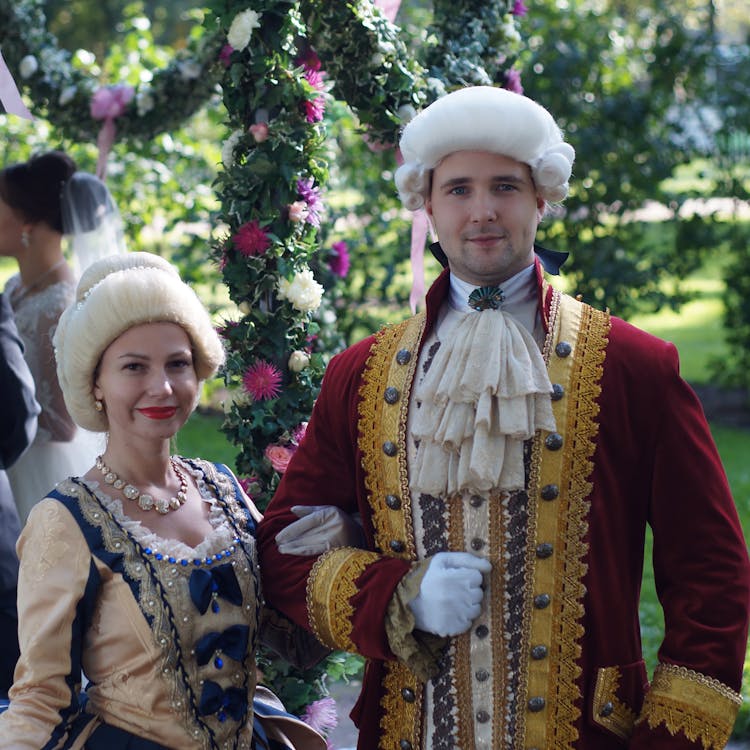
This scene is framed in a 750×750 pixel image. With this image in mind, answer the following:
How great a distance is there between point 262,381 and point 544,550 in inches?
46.1

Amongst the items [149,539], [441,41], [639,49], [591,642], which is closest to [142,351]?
[149,539]

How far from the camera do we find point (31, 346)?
4133 millimetres

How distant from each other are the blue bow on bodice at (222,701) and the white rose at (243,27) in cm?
159

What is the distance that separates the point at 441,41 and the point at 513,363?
1784 millimetres

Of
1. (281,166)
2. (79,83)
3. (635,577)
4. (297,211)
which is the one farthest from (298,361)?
(79,83)

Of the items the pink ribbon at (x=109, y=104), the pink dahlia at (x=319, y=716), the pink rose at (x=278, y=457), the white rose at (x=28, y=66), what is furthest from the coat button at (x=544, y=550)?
the white rose at (x=28, y=66)

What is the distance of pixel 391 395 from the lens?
7.64 ft

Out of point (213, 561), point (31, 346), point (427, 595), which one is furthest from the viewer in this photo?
point (31, 346)

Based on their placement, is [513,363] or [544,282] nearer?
[513,363]

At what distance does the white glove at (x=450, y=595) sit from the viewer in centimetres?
211

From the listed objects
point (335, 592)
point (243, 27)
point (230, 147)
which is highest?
point (243, 27)

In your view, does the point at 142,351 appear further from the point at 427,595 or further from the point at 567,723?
the point at 567,723

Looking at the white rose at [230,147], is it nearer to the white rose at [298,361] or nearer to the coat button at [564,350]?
the white rose at [298,361]

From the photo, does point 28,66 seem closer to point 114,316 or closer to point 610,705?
point 114,316
